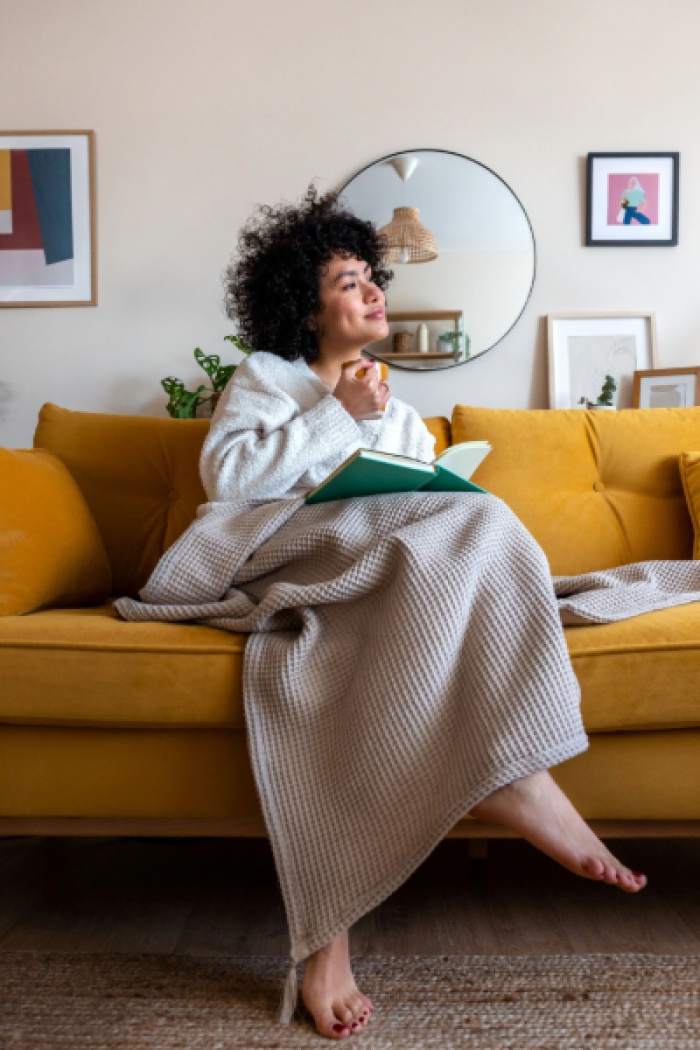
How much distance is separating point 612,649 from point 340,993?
1.79 feet

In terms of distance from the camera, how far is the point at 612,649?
4.05 ft

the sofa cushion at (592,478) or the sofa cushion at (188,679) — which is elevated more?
the sofa cushion at (592,478)

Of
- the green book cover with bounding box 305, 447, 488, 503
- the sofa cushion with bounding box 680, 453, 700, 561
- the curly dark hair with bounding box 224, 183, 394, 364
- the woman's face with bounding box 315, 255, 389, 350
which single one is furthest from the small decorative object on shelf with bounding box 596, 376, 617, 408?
the green book cover with bounding box 305, 447, 488, 503

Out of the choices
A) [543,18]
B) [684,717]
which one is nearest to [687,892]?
[684,717]

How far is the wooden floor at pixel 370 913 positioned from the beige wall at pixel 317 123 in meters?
1.53

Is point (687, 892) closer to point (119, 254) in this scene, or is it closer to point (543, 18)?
point (119, 254)

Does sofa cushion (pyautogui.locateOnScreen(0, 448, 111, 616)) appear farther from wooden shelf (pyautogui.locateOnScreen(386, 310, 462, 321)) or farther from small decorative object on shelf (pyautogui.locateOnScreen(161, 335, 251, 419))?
wooden shelf (pyautogui.locateOnScreen(386, 310, 462, 321))

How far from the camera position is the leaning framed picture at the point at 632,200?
2.81 metres

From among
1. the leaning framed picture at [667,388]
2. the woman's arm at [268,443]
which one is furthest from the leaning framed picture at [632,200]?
the woman's arm at [268,443]

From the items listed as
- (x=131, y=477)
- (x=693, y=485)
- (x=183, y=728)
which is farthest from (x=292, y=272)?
(x=183, y=728)

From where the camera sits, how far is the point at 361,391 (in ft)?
5.26

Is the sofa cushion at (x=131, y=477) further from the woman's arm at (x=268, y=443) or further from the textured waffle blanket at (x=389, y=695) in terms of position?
the textured waffle blanket at (x=389, y=695)

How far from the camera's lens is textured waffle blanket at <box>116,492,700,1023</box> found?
1079 mm

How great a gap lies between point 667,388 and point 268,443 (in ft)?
5.23
